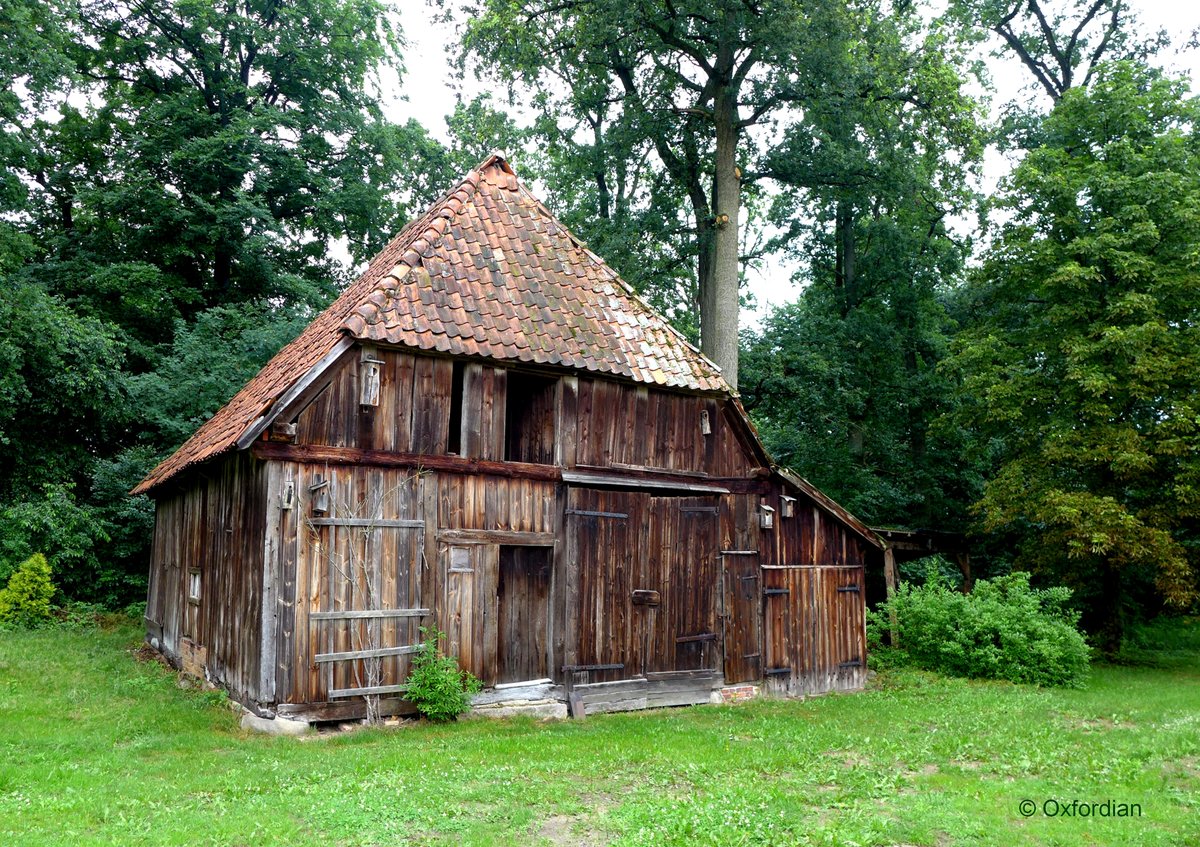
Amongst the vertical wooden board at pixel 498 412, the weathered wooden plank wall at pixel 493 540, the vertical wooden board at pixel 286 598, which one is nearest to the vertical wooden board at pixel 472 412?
the weathered wooden plank wall at pixel 493 540

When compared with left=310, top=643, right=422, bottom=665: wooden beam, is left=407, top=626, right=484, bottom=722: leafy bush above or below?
below

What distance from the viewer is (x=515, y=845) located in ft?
22.2

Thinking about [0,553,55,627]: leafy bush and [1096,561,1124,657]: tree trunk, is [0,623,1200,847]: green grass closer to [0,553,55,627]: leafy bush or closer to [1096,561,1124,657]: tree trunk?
[0,553,55,627]: leafy bush

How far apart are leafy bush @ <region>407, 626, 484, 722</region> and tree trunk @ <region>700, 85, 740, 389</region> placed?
999 centimetres

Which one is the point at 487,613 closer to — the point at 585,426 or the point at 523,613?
the point at 523,613

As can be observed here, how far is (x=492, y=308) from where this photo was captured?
40.9 ft

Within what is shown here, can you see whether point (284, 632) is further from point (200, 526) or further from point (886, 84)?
point (886, 84)

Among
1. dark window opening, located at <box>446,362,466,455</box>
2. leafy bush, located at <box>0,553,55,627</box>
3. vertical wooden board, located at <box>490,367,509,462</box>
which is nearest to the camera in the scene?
dark window opening, located at <box>446,362,466,455</box>

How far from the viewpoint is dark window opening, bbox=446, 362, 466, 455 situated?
1213cm

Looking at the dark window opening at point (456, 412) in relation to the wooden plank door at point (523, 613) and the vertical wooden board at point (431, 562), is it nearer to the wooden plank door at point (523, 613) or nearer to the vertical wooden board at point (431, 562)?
the vertical wooden board at point (431, 562)

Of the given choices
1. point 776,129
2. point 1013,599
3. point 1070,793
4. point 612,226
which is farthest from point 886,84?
point 1070,793

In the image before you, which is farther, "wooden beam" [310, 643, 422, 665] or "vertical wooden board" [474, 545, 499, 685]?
"vertical wooden board" [474, 545, 499, 685]

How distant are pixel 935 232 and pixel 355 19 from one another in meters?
19.6

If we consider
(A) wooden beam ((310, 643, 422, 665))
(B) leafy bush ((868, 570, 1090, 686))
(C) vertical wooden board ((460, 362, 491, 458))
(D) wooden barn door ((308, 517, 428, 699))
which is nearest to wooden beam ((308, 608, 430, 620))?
(D) wooden barn door ((308, 517, 428, 699))
